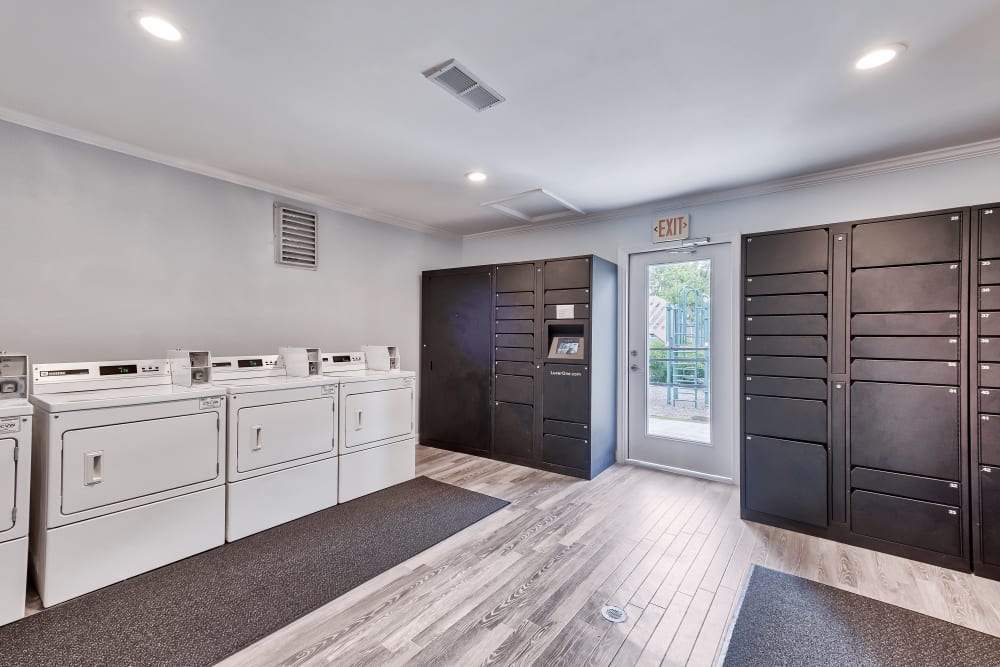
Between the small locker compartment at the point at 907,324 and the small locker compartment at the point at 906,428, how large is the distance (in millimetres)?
315

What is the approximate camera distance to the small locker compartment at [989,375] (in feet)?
7.80

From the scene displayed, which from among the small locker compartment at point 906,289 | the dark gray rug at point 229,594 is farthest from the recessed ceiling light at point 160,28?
the small locker compartment at point 906,289

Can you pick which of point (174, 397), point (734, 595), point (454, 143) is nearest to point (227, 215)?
point (174, 397)

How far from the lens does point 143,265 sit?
10.1 ft

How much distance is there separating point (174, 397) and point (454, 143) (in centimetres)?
231

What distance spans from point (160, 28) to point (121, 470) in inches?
83.6

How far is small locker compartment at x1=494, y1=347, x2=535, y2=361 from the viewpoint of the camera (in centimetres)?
432

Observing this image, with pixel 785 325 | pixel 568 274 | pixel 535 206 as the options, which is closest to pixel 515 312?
pixel 568 274

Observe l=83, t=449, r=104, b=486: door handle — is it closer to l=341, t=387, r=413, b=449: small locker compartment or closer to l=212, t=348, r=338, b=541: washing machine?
l=212, t=348, r=338, b=541: washing machine

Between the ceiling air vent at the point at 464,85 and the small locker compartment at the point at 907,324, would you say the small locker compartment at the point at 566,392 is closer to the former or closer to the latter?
the small locker compartment at the point at 907,324

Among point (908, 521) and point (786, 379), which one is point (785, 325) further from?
point (908, 521)

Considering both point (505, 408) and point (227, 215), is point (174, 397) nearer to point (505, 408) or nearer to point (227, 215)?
point (227, 215)

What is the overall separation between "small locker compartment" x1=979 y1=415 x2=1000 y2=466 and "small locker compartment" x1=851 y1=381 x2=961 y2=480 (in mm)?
94

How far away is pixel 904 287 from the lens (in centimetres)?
260
